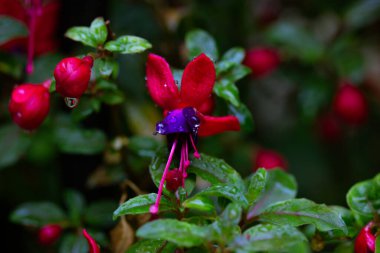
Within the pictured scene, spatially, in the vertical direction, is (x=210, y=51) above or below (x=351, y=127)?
above

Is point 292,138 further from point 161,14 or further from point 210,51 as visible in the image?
point 210,51

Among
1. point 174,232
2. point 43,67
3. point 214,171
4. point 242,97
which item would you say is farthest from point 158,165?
point 242,97

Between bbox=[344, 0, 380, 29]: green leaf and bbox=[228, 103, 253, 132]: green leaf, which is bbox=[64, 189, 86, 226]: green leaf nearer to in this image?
bbox=[228, 103, 253, 132]: green leaf

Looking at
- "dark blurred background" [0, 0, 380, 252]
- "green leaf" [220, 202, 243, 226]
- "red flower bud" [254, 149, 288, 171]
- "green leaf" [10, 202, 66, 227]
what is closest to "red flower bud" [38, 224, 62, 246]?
"green leaf" [10, 202, 66, 227]

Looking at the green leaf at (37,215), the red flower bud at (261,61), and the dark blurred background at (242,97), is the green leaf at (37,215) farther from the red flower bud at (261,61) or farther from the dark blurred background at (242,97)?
the red flower bud at (261,61)

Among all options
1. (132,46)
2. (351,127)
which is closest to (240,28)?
(351,127)

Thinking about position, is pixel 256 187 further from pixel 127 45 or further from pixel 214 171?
pixel 127 45

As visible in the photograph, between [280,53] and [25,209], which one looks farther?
[280,53]
